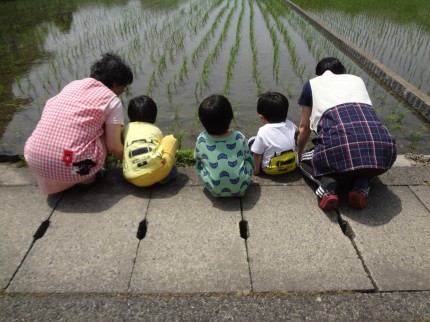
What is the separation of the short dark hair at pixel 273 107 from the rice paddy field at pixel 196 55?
1069 mm

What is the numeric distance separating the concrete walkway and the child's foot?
53mm

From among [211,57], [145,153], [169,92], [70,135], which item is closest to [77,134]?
[70,135]

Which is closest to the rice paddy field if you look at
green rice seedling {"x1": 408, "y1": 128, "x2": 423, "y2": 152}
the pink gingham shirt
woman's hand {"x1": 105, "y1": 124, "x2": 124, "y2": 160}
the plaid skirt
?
green rice seedling {"x1": 408, "y1": 128, "x2": 423, "y2": 152}

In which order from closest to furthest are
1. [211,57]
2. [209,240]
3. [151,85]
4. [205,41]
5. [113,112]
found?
[209,240]
[113,112]
[151,85]
[211,57]
[205,41]

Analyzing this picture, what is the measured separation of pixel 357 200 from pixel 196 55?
5021mm

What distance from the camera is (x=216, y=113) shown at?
220 centimetres

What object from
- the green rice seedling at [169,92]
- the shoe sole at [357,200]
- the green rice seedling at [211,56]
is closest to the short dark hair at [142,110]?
the shoe sole at [357,200]

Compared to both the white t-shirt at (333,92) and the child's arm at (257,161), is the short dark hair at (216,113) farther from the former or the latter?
the white t-shirt at (333,92)

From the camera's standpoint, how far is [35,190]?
2.51m

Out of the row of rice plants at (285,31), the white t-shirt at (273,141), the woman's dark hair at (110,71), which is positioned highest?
the woman's dark hair at (110,71)

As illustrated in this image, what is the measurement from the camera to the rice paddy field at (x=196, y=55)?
421 centimetres

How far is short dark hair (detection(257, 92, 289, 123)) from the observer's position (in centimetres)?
258

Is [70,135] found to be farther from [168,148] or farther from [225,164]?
[225,164]

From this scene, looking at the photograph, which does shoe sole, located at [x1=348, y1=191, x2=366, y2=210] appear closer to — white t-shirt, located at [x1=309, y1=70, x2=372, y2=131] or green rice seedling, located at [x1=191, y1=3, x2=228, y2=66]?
white t-shirt, located at [x1=309, y1=70, x2=372, y2=131]
